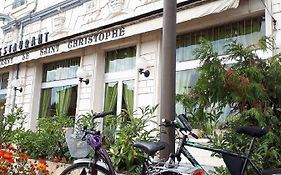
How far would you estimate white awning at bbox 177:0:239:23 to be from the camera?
14.5ft

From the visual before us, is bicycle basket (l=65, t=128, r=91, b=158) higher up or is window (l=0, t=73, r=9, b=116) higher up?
window (l=0, t=73, r=9, b=116)

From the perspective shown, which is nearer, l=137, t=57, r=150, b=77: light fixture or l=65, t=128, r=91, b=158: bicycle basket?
l=65, t=128, r=91, b=158: bicycle basket

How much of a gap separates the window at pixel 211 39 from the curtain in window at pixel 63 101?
3.10 meters

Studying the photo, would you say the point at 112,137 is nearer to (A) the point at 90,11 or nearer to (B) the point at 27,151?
(B) the point at 27,151

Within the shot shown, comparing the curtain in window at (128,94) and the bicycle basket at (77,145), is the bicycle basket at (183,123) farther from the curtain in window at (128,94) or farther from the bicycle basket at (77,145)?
the curtain in window at (128,94)

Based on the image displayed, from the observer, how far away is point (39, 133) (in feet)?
19.0

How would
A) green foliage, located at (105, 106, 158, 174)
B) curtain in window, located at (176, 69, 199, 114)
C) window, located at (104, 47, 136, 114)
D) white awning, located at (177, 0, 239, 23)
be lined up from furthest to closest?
window, located at (104, 47, 136, 114) → curtain in window, located at (176, 69, 199, 114) → white awning, located at (177, 0, 239, 23) → green foliage, located at (105, 106, 158, 174)

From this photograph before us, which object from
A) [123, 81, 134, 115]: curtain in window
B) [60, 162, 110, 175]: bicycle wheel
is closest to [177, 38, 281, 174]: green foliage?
[60, 162, 110, 175]: bicycle wheel

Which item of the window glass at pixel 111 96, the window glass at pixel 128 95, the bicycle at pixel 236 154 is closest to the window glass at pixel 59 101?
the window glass at pixel 111 96

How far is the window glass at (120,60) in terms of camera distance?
6590 millimetres

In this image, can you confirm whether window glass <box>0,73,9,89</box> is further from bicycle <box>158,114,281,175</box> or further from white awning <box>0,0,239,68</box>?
bicycle <box>158,114,281,175</box>

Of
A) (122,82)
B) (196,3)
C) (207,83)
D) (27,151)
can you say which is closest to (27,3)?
(122,82)

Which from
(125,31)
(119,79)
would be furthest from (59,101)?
(125,31)

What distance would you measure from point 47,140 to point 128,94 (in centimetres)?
187
